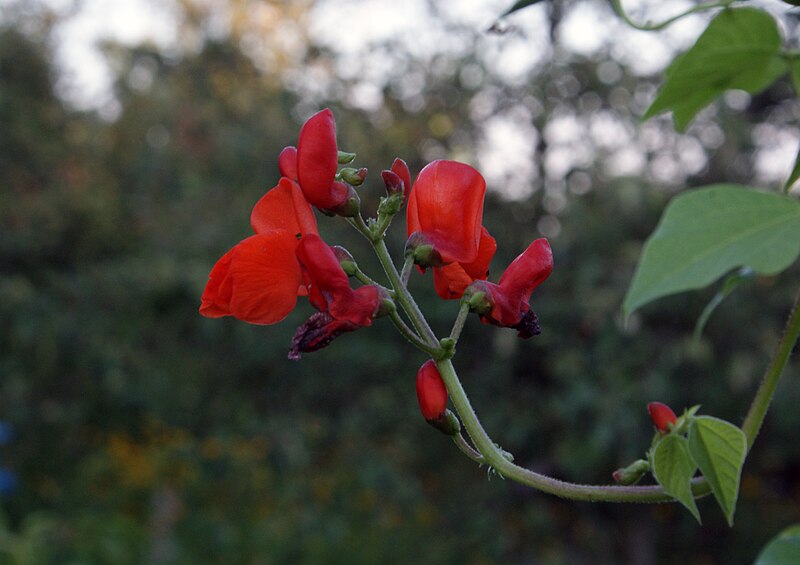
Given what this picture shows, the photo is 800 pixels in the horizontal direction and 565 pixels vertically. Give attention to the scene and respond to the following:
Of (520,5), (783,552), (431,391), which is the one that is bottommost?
(783,552)

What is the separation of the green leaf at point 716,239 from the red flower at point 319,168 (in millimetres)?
210

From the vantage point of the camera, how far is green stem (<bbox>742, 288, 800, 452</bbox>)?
1.94 ft

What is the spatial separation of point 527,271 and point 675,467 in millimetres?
181

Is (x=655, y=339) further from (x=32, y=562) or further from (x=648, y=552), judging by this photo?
(x=32, y=562)

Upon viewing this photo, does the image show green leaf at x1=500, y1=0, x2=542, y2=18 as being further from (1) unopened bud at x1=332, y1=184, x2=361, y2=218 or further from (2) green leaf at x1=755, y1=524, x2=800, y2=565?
(2) green leaf at x1=755, y1=524, x2=800, y2=565

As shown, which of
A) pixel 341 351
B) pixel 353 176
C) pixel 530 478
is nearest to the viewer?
pixel 530 478

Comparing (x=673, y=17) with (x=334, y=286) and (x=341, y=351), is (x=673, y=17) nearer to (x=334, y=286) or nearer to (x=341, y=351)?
(x=334, y=286)

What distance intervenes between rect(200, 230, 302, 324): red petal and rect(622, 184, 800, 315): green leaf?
0.23 meters

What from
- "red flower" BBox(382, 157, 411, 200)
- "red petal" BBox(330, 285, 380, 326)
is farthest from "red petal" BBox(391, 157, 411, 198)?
"red petal" BBox(330, 285, 380, 326)

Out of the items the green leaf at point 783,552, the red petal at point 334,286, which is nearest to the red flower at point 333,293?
the red petal at point 334,286

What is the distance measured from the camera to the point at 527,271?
2.18 feet

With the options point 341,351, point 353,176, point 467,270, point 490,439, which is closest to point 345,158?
point 353,176

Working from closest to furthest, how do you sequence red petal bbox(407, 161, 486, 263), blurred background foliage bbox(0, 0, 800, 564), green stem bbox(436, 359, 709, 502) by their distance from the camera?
green stem bbox(436, 359, 709, 502) → red petal bbox(407, 161, 486, 263) → blurred background foliage bbox(0, 0, 800, 564)

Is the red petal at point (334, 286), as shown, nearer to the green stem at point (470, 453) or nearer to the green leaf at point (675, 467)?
the green stem at point (470, 453)
